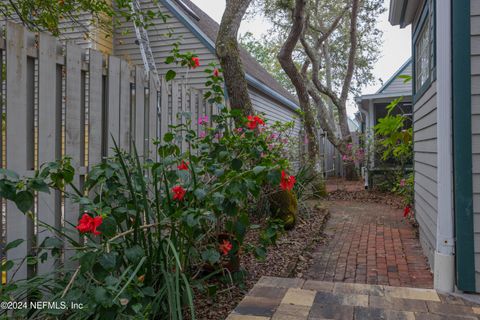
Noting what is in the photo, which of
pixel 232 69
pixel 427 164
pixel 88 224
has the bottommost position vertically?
pixel 88 224

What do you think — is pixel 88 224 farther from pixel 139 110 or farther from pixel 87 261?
pixel 139 110

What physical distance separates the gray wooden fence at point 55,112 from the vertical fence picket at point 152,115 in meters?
0.11

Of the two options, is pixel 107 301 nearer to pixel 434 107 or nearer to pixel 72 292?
pixel 72 292

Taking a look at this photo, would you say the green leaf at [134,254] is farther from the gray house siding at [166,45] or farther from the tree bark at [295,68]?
the gray house siding at [166,45]

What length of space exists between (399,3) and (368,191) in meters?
5.97

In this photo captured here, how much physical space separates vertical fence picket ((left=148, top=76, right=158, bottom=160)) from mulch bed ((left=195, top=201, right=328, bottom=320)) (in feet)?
4.27

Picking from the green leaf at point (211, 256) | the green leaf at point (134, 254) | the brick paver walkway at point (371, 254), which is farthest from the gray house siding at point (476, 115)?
the green leaf at point (134, 254)

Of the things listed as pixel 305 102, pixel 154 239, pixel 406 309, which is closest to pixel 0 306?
pixel 154 239

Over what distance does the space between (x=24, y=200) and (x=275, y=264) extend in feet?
7.81

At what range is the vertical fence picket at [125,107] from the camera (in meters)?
3.20

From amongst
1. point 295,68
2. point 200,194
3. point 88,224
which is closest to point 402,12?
point 200,194

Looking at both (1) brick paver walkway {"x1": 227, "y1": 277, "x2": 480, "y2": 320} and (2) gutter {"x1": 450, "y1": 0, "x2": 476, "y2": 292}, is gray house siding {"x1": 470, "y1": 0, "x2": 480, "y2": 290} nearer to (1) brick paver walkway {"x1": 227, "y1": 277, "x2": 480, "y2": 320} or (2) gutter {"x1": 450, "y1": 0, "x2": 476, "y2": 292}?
(2) gutter {"x1": 450, "y1": 0, "x2": 476, "y2": 292}

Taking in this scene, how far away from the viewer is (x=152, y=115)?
11.9ft

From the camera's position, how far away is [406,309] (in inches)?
98.1
